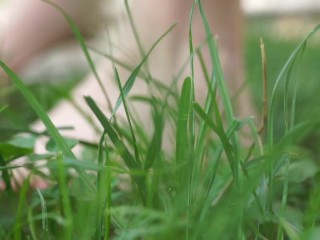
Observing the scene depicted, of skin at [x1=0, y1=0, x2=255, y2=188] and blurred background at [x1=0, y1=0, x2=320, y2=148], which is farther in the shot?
skin at [x1=0, y1=0, x2=255, y2=188]

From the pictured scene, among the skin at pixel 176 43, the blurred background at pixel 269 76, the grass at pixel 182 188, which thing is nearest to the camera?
the grass at pixel 182 188

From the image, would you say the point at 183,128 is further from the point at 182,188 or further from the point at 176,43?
the point at 176,43

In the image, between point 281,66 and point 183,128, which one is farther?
point 281,66

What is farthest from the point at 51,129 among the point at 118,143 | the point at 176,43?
the point at 176,43

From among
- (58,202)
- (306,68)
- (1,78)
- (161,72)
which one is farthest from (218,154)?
(306,68)

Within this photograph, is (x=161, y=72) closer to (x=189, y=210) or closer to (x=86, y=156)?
(x=86, y=156)

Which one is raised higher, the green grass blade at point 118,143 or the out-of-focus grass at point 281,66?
the out-of-focus grass at point 281,66

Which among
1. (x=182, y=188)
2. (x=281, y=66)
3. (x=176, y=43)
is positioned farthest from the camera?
(x=281, y=66)

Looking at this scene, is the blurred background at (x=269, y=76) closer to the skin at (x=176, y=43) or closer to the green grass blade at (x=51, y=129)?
the skin at (x=176, y=43)

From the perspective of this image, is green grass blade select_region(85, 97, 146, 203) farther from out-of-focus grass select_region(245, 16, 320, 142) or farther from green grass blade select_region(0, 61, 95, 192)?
out-of-focus grass select_region(245, 16, 320, 142)

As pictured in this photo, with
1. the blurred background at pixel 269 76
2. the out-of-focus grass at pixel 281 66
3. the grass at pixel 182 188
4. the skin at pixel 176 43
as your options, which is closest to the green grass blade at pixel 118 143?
the grass at pixel 182 188

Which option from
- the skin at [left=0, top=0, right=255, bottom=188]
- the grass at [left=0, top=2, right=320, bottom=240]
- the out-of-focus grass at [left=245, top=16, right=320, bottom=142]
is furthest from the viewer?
the out-of-focus grass at [left=245, top=16, right=320, bottom=142]

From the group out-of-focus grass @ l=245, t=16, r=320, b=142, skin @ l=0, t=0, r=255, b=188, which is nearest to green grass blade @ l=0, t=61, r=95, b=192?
out-of-focus grass @ l=245, t=16, r=320, b=142
